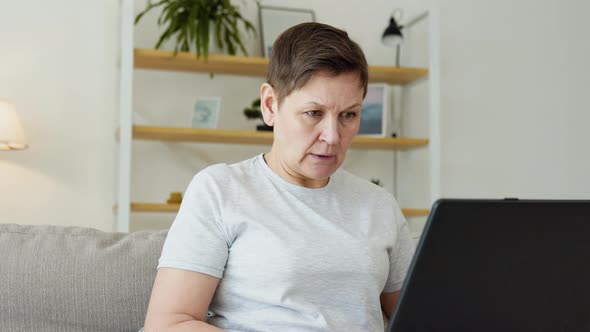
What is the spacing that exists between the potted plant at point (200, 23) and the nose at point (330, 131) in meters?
2.05

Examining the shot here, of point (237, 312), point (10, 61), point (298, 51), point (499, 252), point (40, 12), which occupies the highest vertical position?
point (40, 12)

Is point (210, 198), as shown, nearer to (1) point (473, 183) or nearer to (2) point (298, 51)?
(2) point (298, 51)

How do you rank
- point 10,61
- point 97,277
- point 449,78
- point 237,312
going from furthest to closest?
point 449,78 < point 10,61 < point 97,277 < point 237,312

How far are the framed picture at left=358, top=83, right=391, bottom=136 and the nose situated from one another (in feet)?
7.56

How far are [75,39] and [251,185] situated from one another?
2.46 meters

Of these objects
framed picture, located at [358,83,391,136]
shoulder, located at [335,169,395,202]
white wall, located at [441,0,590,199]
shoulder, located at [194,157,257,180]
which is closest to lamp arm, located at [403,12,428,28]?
white wall, located at [441,0,590,199]

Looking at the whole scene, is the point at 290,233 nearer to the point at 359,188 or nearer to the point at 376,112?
the point at 359,188

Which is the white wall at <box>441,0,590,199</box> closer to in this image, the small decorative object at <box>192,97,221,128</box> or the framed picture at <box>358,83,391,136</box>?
the framed picture at <box>358,83,391,136</box>

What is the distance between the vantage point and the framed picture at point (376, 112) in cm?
342

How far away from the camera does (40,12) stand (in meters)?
3.32

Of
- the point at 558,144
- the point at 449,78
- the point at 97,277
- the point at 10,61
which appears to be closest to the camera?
the point at 97,277

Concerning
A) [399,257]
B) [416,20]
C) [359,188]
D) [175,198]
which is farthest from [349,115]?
[416,20]

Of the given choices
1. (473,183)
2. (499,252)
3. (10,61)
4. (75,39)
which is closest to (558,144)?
(473,183)

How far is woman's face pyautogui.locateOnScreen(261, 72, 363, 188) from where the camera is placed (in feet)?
3.63
